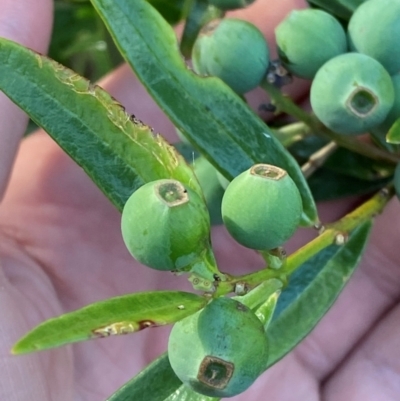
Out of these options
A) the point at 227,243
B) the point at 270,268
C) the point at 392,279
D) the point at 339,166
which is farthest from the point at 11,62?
the point at 392,279

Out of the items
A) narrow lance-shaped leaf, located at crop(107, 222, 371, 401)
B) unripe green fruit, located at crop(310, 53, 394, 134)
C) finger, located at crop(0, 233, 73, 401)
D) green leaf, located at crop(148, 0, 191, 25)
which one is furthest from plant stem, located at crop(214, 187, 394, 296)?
green leaf, located at crop(148, 0, 191, 25)

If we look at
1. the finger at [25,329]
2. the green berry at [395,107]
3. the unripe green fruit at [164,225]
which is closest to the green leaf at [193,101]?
the green berry at [395,107]

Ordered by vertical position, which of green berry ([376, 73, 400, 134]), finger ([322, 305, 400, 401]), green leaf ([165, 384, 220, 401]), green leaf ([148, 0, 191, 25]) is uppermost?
green berry ([376, 73, 400, 134])

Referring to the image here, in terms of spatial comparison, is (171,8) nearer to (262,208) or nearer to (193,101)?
(193,101)

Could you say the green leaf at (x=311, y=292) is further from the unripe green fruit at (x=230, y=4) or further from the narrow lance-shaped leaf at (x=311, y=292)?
the unripe green fruit at (x=230, y=4)

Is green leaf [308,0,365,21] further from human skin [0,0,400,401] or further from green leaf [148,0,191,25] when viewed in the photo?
green leaf [148,0,191,25]

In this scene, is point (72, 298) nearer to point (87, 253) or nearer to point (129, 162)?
point (87, 253)

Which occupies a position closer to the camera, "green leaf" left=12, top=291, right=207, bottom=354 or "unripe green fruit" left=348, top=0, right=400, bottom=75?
"green leaf" left=12, top=291, right=207, bottom=354
